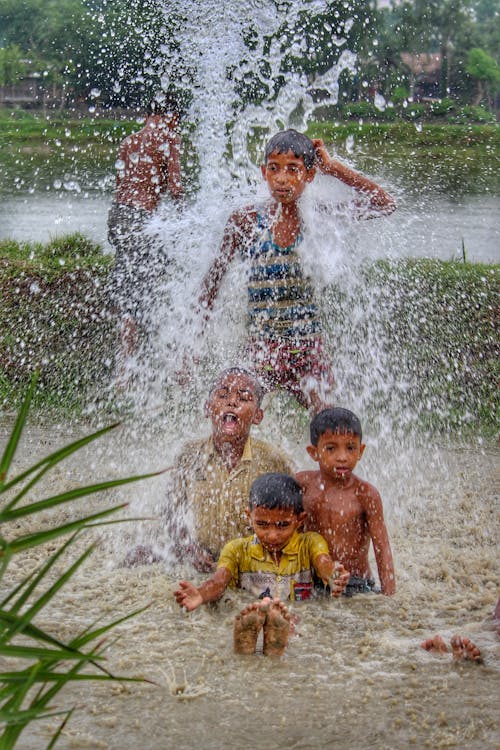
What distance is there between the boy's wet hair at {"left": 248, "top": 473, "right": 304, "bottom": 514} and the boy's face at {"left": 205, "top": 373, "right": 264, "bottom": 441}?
0.43m

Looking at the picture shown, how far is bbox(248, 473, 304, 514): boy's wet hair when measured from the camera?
10.6ft

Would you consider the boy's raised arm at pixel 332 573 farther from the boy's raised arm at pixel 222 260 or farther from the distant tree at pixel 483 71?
the distant tree at pixel 483 71

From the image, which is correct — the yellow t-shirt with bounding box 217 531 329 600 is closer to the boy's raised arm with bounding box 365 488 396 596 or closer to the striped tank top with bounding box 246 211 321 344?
the boy's raised arm with bounding box 365 488 396 596

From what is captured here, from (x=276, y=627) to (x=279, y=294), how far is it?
1.57 metres

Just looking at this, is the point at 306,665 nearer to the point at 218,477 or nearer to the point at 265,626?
the point at 265,626

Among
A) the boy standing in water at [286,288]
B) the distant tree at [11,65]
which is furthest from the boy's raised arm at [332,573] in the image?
the distant tree at [11,65]

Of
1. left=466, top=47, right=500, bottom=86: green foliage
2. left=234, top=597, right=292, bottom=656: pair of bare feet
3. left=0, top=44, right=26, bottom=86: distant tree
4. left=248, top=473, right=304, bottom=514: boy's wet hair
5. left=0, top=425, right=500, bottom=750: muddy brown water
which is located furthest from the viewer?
left=0, top=44, right=26, bottom=86: distant tree

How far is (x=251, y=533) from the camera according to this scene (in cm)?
365

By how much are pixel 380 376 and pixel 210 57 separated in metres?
2.35

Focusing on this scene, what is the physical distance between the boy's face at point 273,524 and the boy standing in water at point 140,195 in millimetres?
2784

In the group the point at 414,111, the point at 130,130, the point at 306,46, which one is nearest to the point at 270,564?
the point at 306,46

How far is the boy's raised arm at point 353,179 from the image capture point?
403 centimetres

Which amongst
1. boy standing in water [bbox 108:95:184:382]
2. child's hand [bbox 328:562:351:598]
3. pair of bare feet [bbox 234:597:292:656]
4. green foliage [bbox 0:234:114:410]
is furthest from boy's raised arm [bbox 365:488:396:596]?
green foliage [bbox 0:234:114:410]

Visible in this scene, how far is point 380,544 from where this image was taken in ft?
11.2
